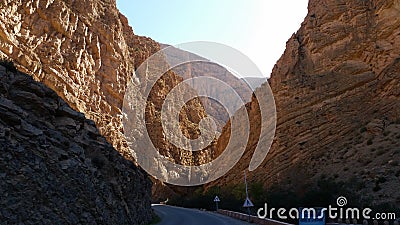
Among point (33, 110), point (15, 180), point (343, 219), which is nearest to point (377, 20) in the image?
point (343, 219)

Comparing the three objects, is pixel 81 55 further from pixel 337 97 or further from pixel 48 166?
pixel 48 166

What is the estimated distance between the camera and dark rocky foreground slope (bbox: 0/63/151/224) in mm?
10434

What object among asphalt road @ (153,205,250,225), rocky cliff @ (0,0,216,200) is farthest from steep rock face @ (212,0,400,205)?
rocky cliff @ (0,0,216,200)

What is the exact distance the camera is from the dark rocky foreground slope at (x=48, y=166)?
1043cm

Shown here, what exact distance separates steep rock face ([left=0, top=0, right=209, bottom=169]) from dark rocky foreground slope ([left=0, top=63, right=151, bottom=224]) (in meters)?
24.0

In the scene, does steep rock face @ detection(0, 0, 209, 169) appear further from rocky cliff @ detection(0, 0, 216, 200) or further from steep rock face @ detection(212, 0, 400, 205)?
steep rock face @ detection(212, 0, 400, 205)

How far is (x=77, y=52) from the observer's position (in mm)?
48875

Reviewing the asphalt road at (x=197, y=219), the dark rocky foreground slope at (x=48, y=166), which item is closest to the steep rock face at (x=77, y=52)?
the asphalt road at (x=197, y=219)

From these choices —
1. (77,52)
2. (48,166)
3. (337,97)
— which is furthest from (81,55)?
(48,166)

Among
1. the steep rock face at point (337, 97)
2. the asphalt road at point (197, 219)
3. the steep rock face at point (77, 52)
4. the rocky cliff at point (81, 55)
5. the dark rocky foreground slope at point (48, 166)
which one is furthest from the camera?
the rocky cliff at point (81, 55)

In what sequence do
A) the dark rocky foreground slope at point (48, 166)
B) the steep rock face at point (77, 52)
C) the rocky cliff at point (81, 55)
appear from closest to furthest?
the dark rocky foreground slope at point (48, 166) < the steep rock face at point (77, 52) < the rocky cliff at point (81, 55)

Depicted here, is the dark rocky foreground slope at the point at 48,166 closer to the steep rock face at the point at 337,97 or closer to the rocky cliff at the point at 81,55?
the steep rock face at the point at 337,97

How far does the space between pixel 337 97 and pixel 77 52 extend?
105 ft

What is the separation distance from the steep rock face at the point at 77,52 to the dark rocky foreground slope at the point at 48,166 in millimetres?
24018
